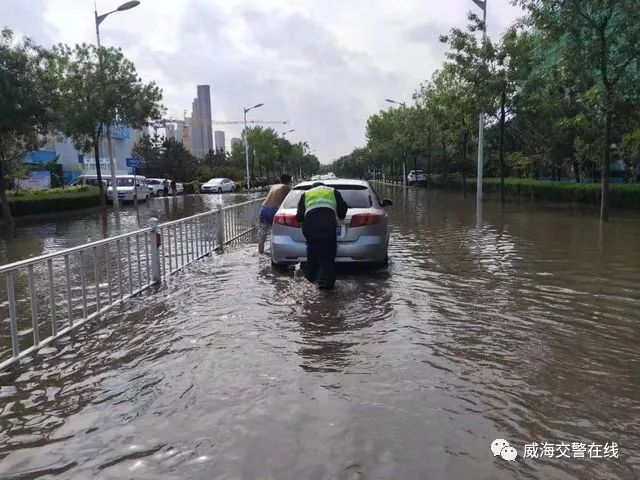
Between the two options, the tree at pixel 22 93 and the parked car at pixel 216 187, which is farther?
the parked car at pixel 216 187

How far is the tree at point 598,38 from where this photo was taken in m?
14.1

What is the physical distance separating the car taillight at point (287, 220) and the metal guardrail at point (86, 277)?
5.57 ft

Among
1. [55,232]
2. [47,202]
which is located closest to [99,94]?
[47,202]

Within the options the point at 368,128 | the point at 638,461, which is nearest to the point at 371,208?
the point at 638,461

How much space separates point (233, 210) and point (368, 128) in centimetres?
5463

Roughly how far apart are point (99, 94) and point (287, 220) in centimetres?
2210

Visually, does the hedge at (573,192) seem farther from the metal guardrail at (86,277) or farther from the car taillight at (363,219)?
the car taillight at (363,219)

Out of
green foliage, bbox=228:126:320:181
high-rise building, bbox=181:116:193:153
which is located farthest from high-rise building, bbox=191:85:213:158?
green foliage, bbox=228:126:320:181

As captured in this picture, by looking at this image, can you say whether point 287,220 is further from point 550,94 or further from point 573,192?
point 573,192

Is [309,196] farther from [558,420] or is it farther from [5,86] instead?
[5,86]

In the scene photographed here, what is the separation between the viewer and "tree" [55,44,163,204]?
2680cm

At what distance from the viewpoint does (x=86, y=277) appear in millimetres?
8852

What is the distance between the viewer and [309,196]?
24.5 ft

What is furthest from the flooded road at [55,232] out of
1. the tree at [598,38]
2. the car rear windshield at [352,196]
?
the tree at [598,38]
